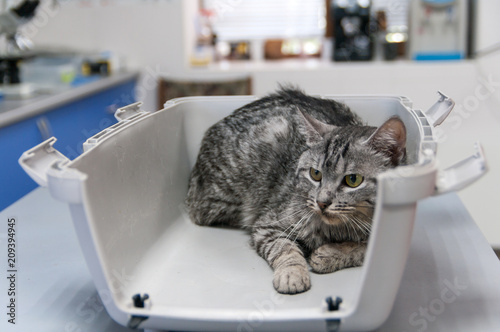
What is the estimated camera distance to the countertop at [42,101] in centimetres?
240

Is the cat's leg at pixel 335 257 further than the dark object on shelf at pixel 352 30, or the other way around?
the dark object on shelf at pixel 352 30

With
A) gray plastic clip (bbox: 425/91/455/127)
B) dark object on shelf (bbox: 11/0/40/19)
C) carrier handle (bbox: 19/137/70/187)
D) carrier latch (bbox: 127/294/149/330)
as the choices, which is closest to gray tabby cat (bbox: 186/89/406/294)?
gray plastic clip (bbox: 425/91/455/127)

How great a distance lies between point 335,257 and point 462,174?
1.41 ft

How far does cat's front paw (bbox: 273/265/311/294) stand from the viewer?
110 cm

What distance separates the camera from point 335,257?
4.02ft

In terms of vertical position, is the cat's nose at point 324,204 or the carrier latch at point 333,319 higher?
the cat's nose at point 324,204

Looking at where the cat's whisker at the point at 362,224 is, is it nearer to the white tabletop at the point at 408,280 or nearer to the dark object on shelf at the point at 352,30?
the white tabletop at the point at 408,280

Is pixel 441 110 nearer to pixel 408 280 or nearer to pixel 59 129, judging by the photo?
pixel 408 280

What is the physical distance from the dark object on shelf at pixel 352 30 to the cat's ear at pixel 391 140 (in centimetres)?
255

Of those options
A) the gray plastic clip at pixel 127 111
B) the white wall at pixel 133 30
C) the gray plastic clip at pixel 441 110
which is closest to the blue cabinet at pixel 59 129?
the white wall at pixel 133 30

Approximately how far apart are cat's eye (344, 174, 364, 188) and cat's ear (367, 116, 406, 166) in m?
0.08

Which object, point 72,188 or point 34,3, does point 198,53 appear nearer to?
point 34,3

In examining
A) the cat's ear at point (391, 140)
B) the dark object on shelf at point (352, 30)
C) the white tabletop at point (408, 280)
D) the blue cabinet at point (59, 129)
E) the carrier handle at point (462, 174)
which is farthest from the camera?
the dark object on shelf at point (352, 30)

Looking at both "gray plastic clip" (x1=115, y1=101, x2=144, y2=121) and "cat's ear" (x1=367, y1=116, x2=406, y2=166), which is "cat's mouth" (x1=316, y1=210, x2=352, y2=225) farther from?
"gray plastic clip" (x1=115, y1=101, x2=144, y2=121)
